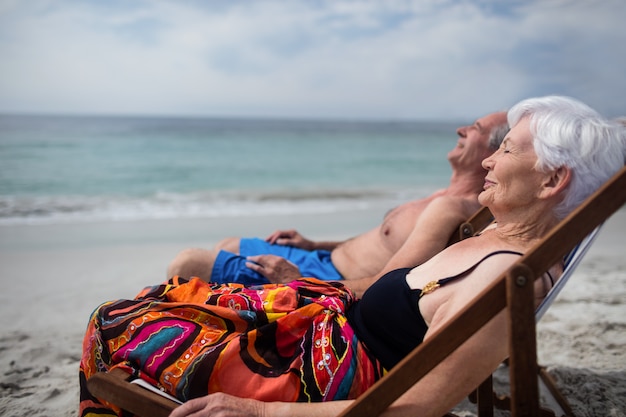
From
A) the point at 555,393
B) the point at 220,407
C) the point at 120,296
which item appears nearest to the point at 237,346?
the point at 220,407

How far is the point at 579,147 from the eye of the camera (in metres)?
1.64

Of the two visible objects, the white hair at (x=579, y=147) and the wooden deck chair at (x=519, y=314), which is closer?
the wooden deck chair at (x=519, y=314)

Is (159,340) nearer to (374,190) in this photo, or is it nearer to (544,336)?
(544,336)

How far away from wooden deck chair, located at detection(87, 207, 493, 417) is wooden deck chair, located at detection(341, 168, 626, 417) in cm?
67

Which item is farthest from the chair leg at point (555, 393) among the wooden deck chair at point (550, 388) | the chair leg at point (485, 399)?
the chair leg at point (485, 399)

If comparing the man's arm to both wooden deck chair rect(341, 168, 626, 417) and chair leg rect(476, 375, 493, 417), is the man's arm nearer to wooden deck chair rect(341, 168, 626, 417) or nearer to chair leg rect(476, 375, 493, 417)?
chair leg rect(476, 375, 493, 417)

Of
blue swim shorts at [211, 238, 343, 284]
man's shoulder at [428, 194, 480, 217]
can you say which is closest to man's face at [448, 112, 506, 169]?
man's shoulder at [428, 194, 480, 217]

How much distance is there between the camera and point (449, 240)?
2803mm

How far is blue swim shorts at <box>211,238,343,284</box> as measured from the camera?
10.4 feet

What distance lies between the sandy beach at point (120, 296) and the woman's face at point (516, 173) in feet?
5.05

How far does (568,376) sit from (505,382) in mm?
369

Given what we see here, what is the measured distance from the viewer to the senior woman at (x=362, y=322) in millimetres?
1637

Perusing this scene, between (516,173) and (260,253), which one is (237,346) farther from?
(260,253)

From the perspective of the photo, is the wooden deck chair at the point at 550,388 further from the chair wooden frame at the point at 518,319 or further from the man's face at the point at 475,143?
the man's face at the point at 475,143
